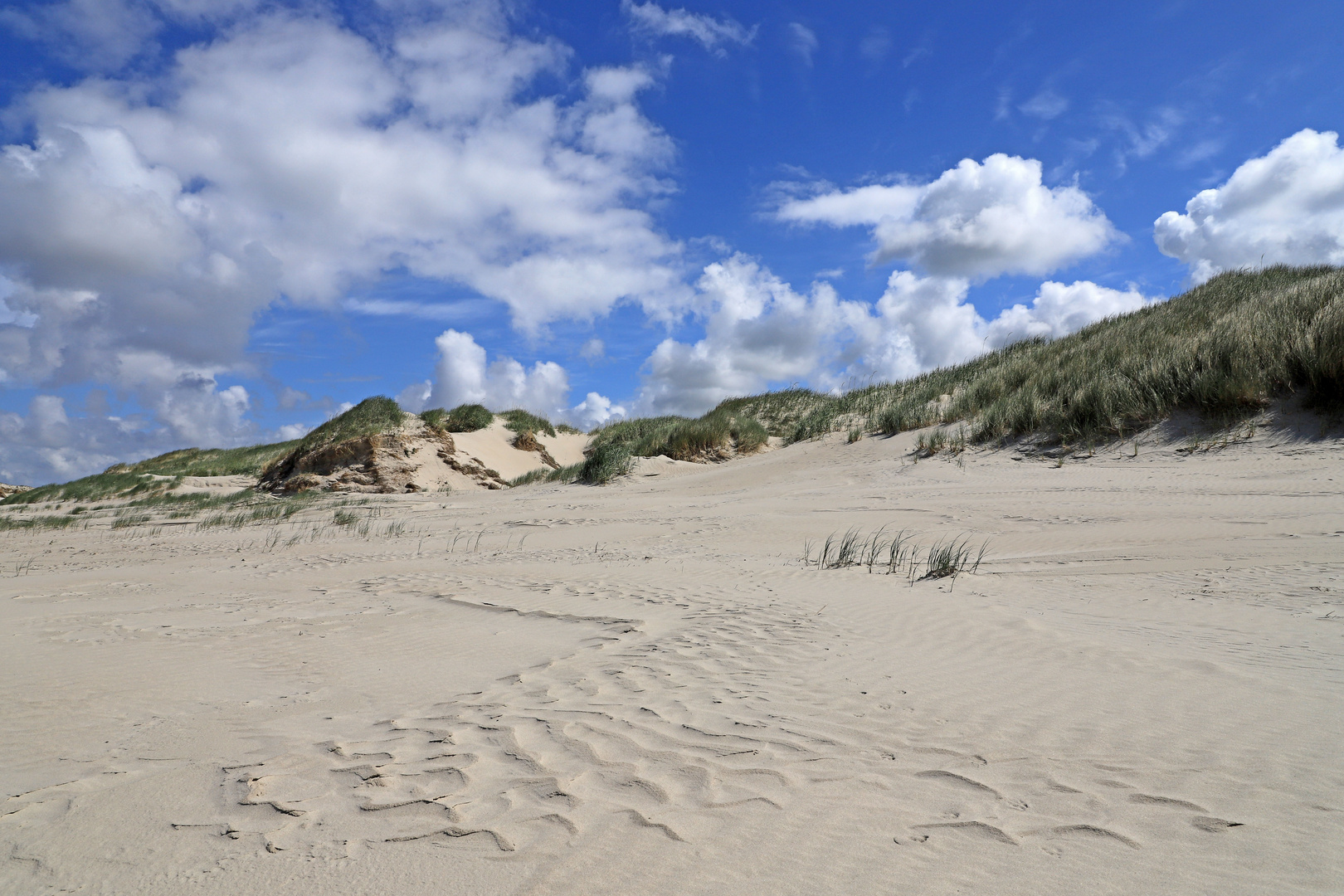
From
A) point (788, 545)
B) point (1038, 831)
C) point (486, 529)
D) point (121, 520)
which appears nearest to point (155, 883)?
Answer: point (1038, 831)

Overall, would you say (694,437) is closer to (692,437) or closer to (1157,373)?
(692,437)

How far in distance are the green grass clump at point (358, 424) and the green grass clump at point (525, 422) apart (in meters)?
3.86

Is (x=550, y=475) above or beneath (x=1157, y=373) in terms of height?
beneath

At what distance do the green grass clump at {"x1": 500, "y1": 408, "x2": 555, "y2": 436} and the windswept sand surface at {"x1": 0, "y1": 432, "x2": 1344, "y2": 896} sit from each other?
1456cm

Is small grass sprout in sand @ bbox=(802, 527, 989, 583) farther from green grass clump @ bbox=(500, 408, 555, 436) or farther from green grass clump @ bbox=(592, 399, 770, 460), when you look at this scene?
green grass clump @ bbox=(500, 408, 555, 436)

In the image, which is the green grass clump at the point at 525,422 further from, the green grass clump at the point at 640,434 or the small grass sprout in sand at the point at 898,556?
the small grass sprout in sand at the point at 898,556

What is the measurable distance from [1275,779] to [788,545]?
625cm

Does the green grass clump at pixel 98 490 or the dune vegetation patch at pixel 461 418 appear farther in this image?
the dune vegetation patch at pixel 461 418

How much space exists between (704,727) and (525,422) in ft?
65.1

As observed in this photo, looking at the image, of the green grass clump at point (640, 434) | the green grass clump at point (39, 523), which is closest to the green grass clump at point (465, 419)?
the green grass clump at point (640, 434)

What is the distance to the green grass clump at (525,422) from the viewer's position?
70.4 feet

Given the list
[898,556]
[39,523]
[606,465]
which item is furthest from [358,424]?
[898,556]

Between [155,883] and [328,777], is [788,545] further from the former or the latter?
[155,883]

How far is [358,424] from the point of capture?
58.2ft
